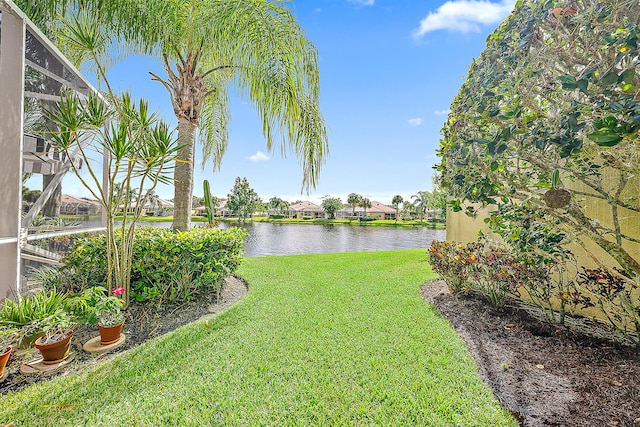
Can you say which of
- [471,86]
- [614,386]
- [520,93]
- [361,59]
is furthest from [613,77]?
[361,59]

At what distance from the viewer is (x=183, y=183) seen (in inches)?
214

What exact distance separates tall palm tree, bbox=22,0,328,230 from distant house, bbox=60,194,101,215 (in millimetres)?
1852

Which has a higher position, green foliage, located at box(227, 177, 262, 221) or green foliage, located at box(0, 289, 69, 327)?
green foliage, located at box(227, 177, 262, 221)

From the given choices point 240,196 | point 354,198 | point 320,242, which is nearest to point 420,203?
point 354,198

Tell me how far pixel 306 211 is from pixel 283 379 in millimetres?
62545

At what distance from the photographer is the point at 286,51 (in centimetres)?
474

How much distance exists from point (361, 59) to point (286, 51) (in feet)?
12.8

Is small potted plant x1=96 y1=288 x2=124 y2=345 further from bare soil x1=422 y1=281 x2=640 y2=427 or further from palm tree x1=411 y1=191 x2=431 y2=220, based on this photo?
palm tree x1=411 y1=191 x2=431 y2=220

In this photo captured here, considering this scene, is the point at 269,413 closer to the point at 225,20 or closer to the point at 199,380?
the point at 199,380

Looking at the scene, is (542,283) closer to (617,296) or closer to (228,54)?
(617,296)

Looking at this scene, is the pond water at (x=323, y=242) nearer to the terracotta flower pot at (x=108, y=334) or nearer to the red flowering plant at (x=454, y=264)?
the red flowering plant at (x=454, y=264)

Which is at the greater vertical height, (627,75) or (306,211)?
(306,211)

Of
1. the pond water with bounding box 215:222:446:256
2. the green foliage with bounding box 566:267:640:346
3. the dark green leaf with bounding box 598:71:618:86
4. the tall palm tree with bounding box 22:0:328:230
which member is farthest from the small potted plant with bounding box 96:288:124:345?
the pond water with bounding box 215:222:446:256

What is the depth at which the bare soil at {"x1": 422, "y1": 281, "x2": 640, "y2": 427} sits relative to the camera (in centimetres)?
208
